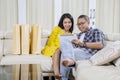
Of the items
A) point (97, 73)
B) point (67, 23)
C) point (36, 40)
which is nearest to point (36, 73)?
point (97, 73)

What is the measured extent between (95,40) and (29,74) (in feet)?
3.54

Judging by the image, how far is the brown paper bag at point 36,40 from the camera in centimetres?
388

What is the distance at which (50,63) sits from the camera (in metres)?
3.34

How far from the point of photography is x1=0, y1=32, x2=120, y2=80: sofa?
2.15 metres

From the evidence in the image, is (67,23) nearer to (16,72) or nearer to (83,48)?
(83,48)

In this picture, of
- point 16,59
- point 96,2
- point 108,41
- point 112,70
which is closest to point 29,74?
point 112,70

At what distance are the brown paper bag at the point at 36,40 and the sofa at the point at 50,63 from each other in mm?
134

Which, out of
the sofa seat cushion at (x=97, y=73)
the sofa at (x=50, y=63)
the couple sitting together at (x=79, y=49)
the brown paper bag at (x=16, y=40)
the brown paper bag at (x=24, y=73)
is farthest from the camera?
the brown paper bag at (x=16, y=40)

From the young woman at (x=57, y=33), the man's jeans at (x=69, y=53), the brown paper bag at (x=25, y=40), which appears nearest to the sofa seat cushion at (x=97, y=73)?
the man's jeans at (x=69, y=53)

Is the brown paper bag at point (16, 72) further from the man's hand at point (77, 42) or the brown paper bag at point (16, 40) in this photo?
the brown paper bag at point (16, 40)

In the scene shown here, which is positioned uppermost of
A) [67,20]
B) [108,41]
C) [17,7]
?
[17,7]

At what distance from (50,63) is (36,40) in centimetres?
67

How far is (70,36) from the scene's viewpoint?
326 centimetres

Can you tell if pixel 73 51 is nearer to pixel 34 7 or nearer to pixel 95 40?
pixel 95 40
